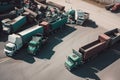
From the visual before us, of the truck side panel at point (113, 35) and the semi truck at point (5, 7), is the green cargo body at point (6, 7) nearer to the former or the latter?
the semi truck at point (5, 7)

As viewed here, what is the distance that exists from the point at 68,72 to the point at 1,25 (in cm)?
1937

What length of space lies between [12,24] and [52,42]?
8.51m

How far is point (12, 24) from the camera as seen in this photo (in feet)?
140

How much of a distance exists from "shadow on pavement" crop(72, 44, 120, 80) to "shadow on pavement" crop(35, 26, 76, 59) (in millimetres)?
6149

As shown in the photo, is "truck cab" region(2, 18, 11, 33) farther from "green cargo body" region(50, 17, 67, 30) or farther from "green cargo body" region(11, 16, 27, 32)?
"green cargo body" region(50, 17, 67, 30)

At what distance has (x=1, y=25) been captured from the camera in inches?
1807

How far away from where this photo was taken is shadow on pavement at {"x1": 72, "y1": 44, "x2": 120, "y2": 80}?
34031mm

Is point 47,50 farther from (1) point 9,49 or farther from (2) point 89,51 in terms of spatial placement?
(2) point 89,51

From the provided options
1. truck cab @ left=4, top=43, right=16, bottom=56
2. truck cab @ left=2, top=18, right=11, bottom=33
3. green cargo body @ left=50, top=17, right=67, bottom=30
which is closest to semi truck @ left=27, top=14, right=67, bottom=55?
Answer: green cargo body @ left=50, top=17, right=67, bottom=30

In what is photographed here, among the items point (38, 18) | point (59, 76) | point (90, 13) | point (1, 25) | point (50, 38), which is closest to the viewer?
point (59, 76)

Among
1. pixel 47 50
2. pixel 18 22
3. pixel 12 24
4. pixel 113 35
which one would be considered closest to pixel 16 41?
pixel 47 50

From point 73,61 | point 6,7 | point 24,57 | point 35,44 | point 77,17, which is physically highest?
point 77,17

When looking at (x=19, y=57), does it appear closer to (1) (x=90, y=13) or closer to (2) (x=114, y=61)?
(2) (x=114, y=61)

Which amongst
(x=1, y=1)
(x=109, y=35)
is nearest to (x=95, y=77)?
(x=109, y=35)
